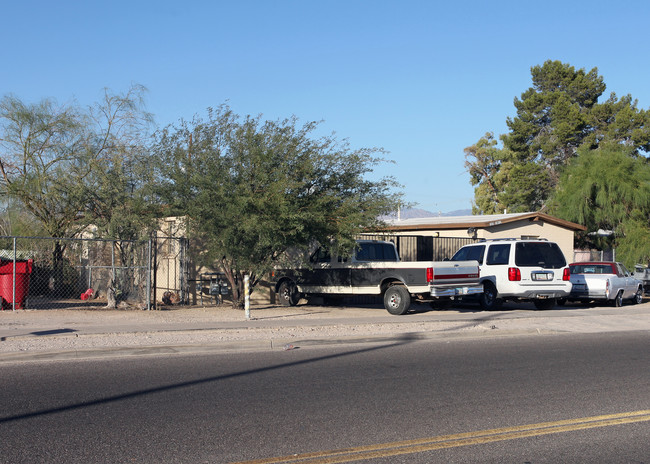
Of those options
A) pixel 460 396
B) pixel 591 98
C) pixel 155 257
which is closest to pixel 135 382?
pixel 460 396

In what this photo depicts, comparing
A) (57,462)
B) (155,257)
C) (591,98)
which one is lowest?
(57,462)

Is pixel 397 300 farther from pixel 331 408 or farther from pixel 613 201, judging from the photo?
pixel 613 201

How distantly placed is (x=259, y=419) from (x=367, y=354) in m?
5.24

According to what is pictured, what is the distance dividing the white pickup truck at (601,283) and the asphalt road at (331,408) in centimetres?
1071

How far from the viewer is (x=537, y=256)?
64.6 feet

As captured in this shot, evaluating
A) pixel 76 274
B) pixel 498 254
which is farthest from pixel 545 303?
pixel 76 274

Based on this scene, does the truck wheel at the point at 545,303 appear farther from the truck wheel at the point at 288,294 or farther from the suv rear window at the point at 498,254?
the truck wheel at the point at 288,294

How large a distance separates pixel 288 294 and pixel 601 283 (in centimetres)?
1008

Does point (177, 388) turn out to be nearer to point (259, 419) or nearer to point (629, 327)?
point (259, 419)

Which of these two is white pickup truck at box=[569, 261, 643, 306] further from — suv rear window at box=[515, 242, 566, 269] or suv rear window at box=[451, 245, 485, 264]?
suv rear window at box=[451, 245, 485, 264]

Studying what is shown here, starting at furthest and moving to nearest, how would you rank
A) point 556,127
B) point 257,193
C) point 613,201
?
point 556,127
point 613,201
point 257,193

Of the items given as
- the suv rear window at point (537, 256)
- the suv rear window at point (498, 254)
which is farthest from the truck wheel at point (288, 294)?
the suv rear window at point (537, 256)

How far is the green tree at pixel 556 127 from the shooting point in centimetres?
5003

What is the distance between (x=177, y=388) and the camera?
8.87 metres
